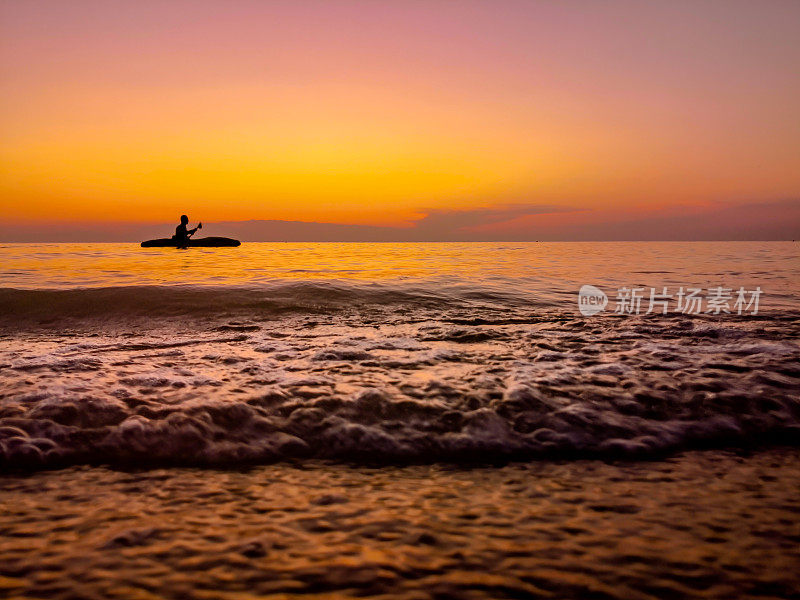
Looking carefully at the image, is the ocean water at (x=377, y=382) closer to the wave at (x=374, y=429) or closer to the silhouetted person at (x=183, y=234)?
the wave at (x=374, y=429)

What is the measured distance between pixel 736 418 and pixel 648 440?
0.88 meters

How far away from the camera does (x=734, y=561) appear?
6.08ft

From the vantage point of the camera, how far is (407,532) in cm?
206

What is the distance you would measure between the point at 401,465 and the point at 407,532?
30.6 inches

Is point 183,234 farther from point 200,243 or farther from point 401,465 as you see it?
point 401,465

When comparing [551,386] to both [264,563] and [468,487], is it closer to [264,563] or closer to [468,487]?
[468,487]

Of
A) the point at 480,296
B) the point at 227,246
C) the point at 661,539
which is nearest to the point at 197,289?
the point at 480,296

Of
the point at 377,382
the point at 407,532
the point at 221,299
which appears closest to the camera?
the point at 407,532

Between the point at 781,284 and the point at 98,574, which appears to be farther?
the point at 781,284

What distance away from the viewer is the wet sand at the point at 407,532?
1.73m

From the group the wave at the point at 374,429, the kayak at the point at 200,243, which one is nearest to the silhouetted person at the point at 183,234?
the kayak at the point at 200,243

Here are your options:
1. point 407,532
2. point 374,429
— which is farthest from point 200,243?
point 407,532

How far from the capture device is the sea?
1.80m

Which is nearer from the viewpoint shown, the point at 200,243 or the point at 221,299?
the point at 221,299
